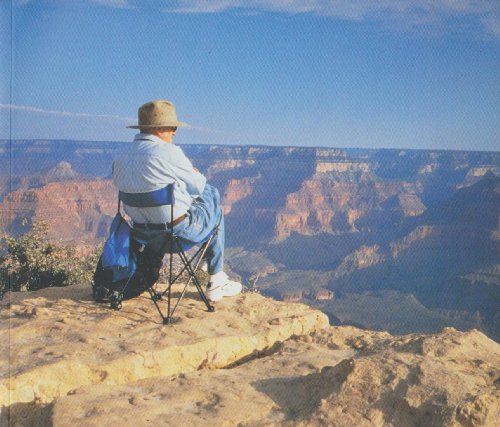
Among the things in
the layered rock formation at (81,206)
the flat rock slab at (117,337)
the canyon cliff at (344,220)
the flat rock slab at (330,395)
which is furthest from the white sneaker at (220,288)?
the layered rock formation at (81,206)

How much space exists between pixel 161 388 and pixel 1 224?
8.71 metres

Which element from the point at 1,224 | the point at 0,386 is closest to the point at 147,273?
the point at 0,386

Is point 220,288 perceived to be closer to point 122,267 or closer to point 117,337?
point 122,267

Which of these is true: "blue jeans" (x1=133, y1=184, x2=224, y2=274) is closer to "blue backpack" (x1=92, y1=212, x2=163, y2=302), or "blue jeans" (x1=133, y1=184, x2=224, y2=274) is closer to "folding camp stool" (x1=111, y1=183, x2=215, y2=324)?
"folding camp stool" (x1=111, y1=183, x2=215, y2=324)

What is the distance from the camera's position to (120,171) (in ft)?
14.6

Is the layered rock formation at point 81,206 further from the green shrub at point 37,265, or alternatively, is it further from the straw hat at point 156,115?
the straw hat at point 156,115

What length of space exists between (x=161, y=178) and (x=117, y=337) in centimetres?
129

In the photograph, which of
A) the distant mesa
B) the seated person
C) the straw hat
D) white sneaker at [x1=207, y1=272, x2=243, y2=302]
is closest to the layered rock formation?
the distant mesa

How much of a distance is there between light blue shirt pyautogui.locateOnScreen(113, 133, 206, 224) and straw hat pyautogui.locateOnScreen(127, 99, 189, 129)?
10 cm

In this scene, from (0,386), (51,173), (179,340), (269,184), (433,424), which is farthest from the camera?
(269,184)

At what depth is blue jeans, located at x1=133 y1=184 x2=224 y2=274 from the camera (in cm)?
463

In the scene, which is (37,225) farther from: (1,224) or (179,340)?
(179,340)

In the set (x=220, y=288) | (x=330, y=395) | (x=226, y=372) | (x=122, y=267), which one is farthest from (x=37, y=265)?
(x=330, y=395)

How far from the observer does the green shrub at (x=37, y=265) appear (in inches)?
301
